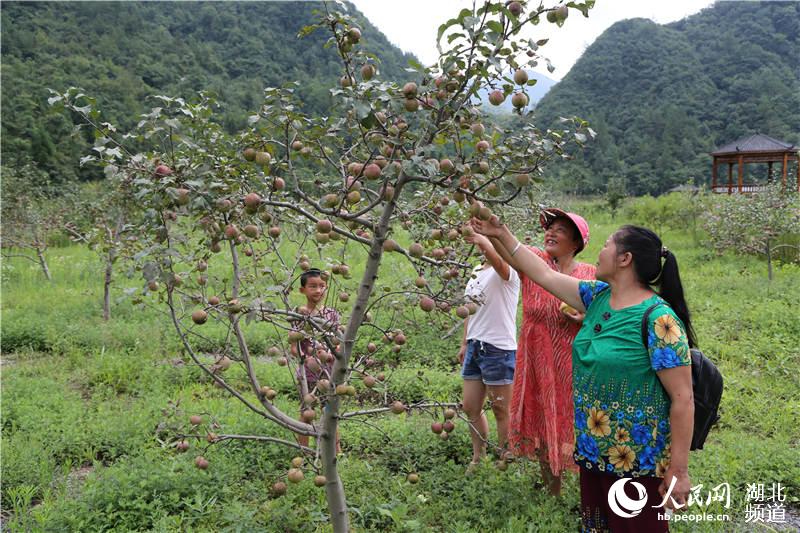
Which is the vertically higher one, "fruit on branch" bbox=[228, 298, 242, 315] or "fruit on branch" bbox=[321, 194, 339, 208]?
"fruit on branch" bbox=[321, 194, 339, 208]

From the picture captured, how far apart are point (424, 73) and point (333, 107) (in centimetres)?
28

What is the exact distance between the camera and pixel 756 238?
1016 centimetres

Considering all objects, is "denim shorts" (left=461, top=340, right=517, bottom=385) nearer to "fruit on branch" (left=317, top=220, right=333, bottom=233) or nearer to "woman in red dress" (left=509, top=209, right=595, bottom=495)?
"woman in red dress" (left=509, top=209, right=595, bottom=495)

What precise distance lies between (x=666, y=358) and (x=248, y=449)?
9.19 ft

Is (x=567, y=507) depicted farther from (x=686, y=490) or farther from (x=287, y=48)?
(x=287, y=48)

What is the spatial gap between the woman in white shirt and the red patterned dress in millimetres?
210

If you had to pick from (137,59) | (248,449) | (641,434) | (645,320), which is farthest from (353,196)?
(137,59)

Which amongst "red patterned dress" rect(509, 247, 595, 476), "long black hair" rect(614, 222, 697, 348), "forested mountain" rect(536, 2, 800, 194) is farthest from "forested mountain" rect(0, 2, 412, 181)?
"long black hair" rect(614, 222, 697, 348)

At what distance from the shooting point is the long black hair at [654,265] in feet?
7.15

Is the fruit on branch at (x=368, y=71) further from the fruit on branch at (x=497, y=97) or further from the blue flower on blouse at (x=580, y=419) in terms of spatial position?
the blue flower on blouse at (x=580, y=419)

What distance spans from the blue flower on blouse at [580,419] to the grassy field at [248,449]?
692 millimetres

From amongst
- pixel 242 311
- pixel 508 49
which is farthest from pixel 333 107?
pixel 242 311

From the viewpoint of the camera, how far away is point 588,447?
7.38 ft

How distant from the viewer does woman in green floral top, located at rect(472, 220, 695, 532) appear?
2.01m
